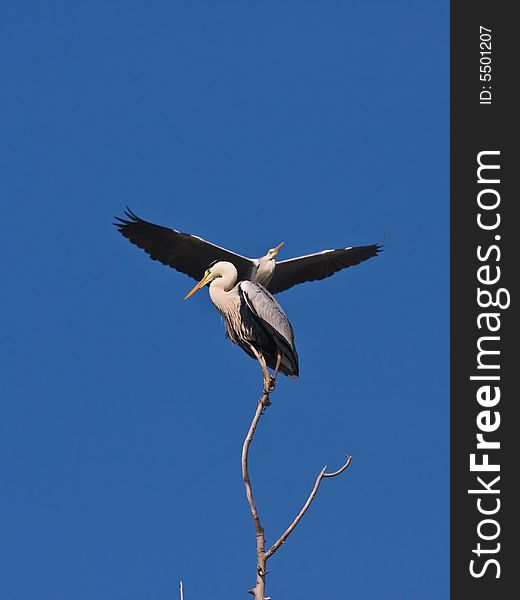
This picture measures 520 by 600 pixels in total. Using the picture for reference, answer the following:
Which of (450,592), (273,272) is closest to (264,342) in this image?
(450,592)

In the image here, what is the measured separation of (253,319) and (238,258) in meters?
3.51

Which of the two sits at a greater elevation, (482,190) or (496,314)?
(482,190)

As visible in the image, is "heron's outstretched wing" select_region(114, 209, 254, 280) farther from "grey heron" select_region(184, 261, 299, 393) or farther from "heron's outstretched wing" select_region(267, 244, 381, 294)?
"grey heron" select_region(184, 261, 299, 393)

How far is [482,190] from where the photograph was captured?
11.1 meters

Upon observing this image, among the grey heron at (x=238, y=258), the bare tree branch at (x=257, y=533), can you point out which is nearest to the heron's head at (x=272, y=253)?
the grey heron at (x=238, y=258)

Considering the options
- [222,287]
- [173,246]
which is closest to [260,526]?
[222,287]

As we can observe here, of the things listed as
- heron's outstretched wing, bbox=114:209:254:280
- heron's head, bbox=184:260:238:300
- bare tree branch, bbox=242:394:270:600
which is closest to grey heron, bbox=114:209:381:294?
heron's outstretched wing, bbox=114:209:254:280

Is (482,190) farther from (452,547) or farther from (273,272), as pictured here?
(273,272)

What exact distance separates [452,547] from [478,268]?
8.23 ft

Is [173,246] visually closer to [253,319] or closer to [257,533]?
→ [253,319]

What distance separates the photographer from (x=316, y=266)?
1524 centimetres

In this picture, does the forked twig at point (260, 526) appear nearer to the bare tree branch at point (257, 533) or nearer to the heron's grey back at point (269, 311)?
the bare tree branch at point (257, 533)

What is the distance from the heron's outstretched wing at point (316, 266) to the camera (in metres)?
15.1

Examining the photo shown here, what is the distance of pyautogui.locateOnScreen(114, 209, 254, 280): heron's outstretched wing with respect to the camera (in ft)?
45.3
